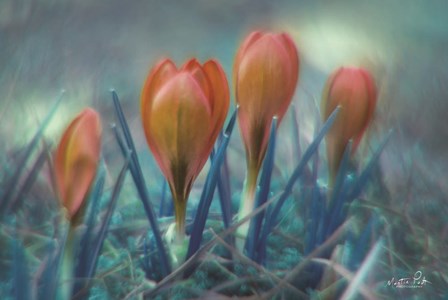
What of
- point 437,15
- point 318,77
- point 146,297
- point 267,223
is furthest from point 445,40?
point 146,297

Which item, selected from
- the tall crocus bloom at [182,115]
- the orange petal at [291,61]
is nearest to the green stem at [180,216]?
the tall crocus bloom at [182,115]

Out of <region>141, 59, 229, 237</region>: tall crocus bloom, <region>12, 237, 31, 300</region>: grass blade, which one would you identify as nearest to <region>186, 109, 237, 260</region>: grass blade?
<region>141, 59, 229, 237</region>: tall crocus bloom

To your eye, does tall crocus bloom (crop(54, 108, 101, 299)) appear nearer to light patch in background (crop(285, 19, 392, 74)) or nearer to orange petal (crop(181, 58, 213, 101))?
orange petal (crop(181, 58, 213, 101))

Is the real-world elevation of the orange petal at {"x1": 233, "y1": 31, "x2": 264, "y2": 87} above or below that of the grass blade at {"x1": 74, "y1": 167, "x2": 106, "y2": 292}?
above

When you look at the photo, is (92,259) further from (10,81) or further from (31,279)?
(10,81)
